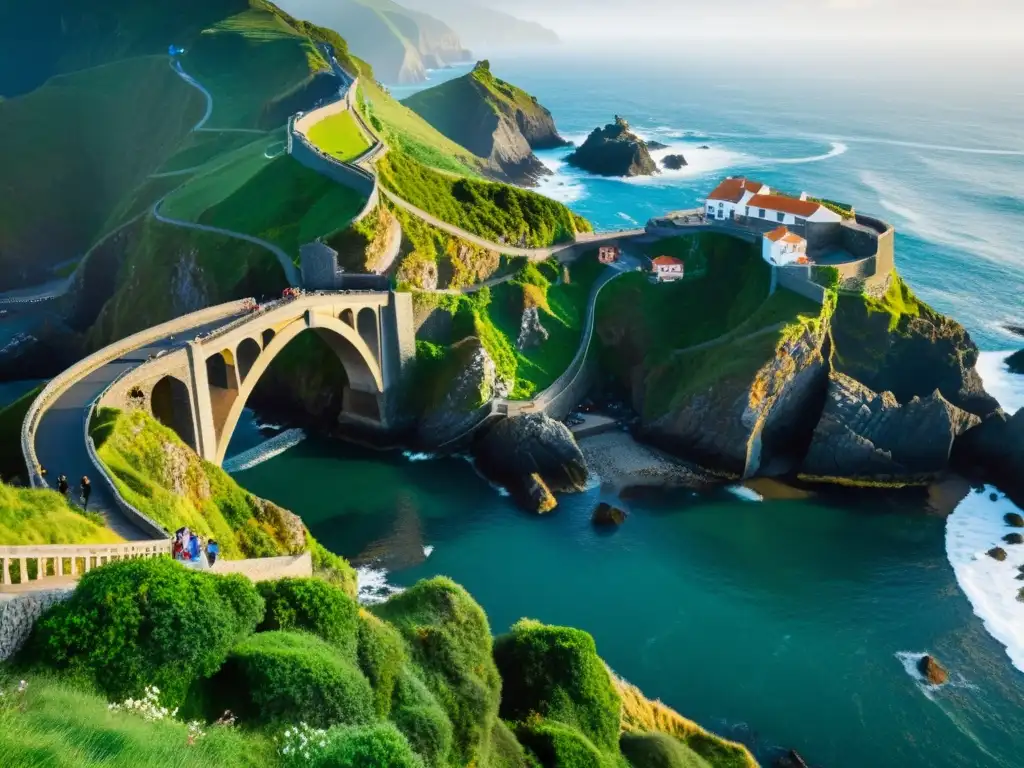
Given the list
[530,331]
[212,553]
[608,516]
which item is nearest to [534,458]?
[608,516]

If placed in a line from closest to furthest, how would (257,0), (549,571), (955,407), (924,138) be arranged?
1. (549,571)
2. (955,407)
3. (257,0)
4. (924,138)

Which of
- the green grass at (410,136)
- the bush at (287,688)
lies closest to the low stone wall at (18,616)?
the bush at (287,688)

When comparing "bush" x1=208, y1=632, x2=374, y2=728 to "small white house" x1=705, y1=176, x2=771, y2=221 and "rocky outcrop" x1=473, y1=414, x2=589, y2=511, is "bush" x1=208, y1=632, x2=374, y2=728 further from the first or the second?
"small white house" x1=705, y1=176, x2=771, y2=221

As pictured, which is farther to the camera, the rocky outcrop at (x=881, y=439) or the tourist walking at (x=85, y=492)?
the rocky outcrop at (x=881, y=439)

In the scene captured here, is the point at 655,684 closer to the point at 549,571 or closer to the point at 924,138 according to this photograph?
the point at 549,571

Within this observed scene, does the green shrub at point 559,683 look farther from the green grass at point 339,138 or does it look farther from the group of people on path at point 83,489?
the green grass at point 339,138

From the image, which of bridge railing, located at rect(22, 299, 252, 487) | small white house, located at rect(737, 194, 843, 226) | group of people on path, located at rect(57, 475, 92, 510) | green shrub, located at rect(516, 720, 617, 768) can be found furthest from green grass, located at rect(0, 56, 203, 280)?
green shrub, located at rect(516, 720, 617, 768)

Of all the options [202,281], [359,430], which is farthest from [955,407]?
[202,281]
